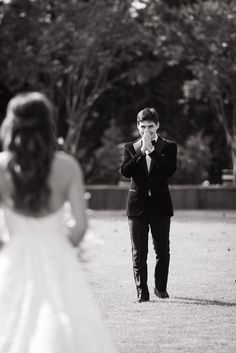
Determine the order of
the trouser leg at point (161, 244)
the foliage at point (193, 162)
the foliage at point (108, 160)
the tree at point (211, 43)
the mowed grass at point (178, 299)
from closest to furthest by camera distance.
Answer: the mowed grass at point (178, 299), the trouser leg at point (161, 244), the tree at point (211, 43), the foliage at point (193, 162), the foliage at point (108, 160)

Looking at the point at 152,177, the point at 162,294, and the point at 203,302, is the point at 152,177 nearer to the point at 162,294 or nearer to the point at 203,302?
the point at 162,294

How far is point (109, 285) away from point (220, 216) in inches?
589

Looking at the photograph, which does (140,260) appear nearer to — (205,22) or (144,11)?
(205,22)

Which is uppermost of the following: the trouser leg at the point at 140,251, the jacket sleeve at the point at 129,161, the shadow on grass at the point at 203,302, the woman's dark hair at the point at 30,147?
the woman's dark hair at the point at 30,147

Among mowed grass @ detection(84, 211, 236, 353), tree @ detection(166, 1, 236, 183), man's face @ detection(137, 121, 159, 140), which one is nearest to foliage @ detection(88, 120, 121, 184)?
tree @ detection(166, 1, 236, 183)

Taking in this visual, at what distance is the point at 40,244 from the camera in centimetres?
491

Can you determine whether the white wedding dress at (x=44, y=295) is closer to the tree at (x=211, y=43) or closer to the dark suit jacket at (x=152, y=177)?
the dark suit jacket at (x=152, y=177)

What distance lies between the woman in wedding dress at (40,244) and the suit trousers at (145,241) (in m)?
4.94

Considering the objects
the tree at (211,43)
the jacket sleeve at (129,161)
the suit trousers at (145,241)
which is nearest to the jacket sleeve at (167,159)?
the jacket sleeve at (129,161)

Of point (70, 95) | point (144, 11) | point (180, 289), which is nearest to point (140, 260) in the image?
point (180, 289)

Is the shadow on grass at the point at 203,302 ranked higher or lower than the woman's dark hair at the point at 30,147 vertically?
lower

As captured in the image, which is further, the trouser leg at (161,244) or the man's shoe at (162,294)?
the man's shoe at (162,294)

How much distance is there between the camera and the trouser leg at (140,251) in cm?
988

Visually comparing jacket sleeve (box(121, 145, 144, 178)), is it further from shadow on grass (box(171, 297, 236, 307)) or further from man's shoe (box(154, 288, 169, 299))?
shadow on grass (box(171, 297, 236, 307))
